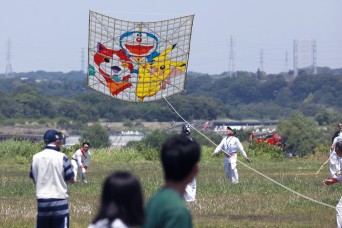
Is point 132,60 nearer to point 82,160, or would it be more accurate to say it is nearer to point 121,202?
point 82,160

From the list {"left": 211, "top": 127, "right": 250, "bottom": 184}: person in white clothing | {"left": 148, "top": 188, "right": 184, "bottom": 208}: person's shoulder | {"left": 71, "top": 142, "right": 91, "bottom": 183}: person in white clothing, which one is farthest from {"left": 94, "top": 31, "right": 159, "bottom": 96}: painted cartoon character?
{"left": 148, "top": 188, "right": 184, "bottom": 208}: person's shoulder

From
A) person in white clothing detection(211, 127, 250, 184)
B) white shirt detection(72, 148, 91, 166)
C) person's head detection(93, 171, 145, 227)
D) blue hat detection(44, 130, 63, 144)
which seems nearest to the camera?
person's head detection(93, 171, 145, 227)

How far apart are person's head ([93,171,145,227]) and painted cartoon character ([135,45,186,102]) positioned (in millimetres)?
16801

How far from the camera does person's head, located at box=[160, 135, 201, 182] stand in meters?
6.98

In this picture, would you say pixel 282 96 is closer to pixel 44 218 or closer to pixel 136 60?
pixel 136 60

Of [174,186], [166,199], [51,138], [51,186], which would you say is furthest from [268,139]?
[166,199]

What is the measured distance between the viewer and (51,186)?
39.6 ft

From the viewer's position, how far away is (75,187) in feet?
81.8

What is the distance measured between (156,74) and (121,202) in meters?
17.4

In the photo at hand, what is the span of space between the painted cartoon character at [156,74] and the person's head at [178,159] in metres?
16.4

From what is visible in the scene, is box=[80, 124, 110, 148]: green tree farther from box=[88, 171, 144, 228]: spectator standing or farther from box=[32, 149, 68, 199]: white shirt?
box=[88, 171, 144, 228]: spectator standing

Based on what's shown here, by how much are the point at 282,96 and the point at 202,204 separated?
15571cm

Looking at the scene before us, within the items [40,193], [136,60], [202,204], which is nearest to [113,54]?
[136,60]

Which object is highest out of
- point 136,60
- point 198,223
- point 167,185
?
point 136,60
